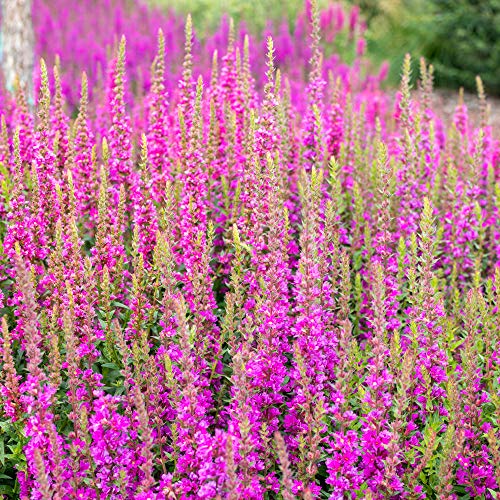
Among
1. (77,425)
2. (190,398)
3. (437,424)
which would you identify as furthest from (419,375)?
(77,425)

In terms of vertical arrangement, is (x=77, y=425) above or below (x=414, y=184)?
below

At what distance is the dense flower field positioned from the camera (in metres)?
2.82

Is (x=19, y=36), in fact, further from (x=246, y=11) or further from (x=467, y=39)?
(x=467, y=39)

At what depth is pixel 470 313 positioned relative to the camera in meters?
3.20

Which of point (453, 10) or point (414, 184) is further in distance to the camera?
point (453, 10)

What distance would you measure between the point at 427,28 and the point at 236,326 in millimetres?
11512

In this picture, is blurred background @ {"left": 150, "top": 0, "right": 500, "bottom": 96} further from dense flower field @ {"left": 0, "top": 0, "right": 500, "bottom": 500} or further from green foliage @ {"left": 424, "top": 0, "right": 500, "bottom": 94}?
dense flower field @ {"left": 0, "top": 0, "right": 500, "bottom": 500}

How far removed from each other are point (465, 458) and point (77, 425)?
1548 mm

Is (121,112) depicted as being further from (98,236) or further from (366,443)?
(366,443)

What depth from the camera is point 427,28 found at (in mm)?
13750

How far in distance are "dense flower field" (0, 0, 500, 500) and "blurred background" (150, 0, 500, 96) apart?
8995 millimetres

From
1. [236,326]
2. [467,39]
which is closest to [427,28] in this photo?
[467,39]

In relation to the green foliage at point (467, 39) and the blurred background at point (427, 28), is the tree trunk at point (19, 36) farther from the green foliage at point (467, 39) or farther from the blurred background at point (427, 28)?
the green foliage at point (467, 39)

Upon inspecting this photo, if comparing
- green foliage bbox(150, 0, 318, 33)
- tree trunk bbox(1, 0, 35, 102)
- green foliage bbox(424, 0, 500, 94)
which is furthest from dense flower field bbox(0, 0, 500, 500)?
green foliage bbox(424, 0, 500, 94)
